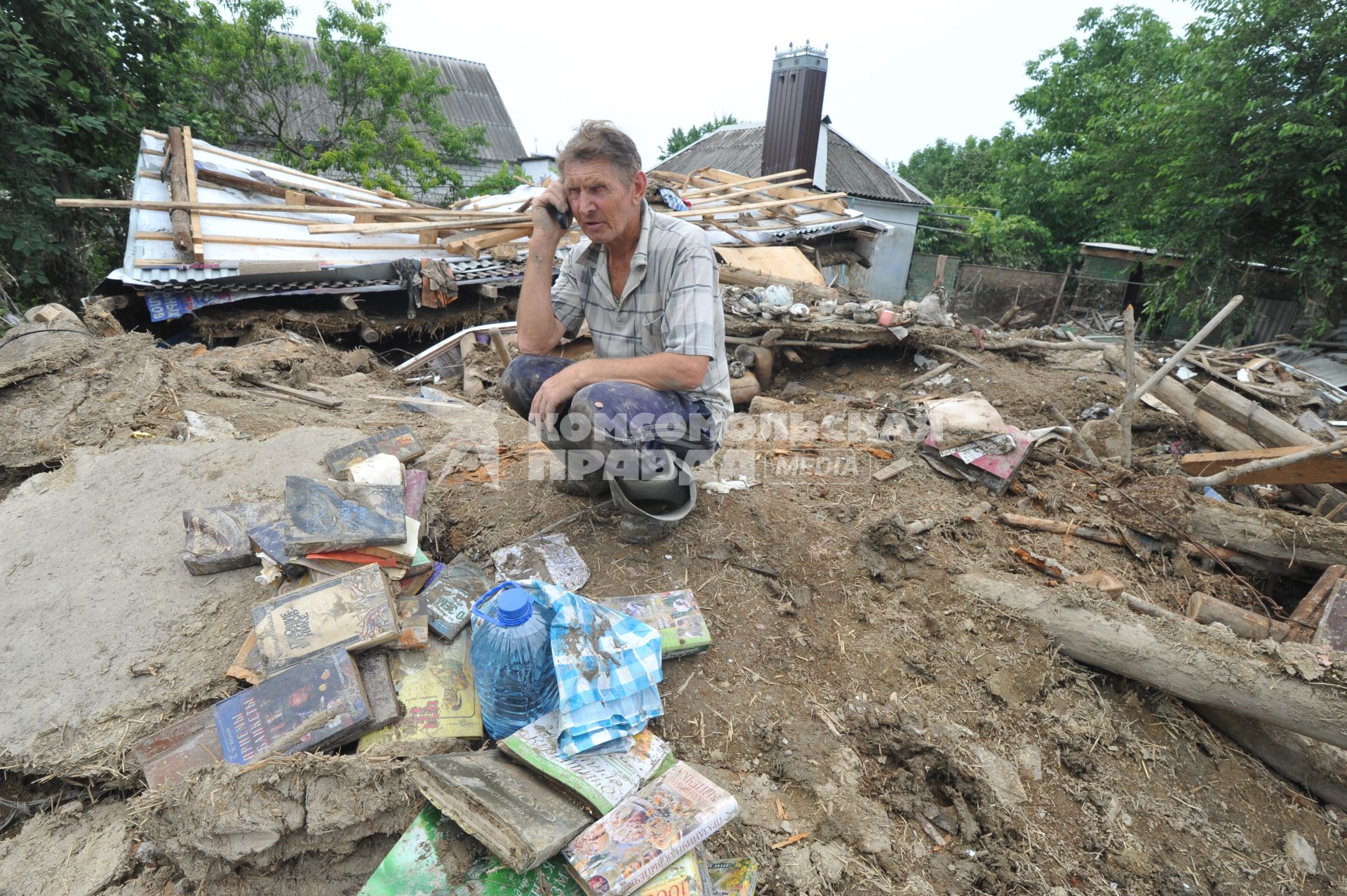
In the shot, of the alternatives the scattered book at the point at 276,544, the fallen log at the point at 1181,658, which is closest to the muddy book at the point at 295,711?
the scattered book at the point at 276,544

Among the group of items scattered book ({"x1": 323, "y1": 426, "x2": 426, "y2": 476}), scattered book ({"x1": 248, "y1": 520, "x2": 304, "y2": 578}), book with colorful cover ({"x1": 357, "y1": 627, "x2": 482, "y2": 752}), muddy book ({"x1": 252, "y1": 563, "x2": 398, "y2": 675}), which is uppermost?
scattered book ({"x1": 323, "y1": 426, "x2": 426, "y2": 476})

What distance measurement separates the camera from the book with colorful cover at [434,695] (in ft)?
6.28

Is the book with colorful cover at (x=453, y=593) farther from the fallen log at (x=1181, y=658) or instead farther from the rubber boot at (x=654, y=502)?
the fallen log at (x=1181, y=658)

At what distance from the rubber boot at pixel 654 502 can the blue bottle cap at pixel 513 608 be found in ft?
2.76

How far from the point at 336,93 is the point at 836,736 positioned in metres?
17.0

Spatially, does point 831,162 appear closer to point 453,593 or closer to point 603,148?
point 603,148

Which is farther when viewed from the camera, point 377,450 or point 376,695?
point 377,450

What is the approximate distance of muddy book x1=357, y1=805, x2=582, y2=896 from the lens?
147 cm

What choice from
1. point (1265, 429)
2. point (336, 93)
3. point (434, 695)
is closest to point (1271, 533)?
point (1265, 429)

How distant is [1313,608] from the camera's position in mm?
2961

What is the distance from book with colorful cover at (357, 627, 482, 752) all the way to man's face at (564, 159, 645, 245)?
64.5 inches

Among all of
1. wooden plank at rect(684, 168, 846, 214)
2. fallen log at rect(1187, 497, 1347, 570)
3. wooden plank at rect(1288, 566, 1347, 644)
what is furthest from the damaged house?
wooden plank at rect(1288, 566, 1347, 644)

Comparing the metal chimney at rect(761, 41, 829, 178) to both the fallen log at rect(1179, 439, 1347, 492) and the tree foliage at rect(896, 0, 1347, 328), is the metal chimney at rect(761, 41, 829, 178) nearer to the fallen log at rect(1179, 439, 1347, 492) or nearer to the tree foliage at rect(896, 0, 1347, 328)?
the tree foliage at rect(896, 0, 1347, 328)

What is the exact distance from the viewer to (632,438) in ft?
7.91
